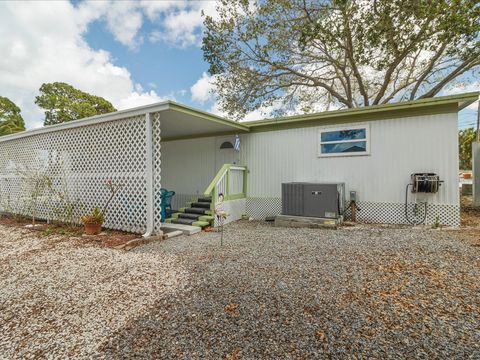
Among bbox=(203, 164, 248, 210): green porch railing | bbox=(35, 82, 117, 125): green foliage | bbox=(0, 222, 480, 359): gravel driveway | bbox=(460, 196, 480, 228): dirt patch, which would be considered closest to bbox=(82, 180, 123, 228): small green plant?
bbox=(0, 222, 480, 359): gravel driveway

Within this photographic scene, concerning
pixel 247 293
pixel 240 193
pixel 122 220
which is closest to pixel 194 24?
pixel 240 193

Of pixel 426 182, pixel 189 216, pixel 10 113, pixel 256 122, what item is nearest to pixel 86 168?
pixel 189 216

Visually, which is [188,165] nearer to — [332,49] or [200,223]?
[200,223]

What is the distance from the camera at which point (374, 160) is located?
19.8 feet

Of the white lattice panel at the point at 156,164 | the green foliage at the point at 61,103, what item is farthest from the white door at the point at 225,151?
the green foliage at the point at 61,103

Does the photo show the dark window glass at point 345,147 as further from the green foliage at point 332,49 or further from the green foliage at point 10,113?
the green foliage at point 10,113

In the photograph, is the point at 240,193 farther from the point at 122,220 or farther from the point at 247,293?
the point at 247,293

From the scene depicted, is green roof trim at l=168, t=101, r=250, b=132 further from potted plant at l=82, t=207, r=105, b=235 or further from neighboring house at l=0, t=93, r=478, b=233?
potted plant at l=82, t=207, r=105, b=235

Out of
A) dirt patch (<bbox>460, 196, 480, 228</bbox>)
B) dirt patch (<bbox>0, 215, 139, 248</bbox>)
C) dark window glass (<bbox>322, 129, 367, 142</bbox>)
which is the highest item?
dark window glass (<bbox>322, 129, 367, 142</bbox>)

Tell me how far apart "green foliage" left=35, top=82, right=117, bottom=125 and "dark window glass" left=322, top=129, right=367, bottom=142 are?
22151mm

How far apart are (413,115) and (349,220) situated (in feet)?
9.44

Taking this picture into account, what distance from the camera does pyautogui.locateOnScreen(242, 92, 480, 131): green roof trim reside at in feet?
16.9

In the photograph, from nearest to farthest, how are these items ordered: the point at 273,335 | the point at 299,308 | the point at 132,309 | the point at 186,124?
1. the point at 273,335
2. the point at 299,308
3. the point at 132,309
4. the point at 186,124

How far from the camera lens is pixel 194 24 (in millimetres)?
10336
